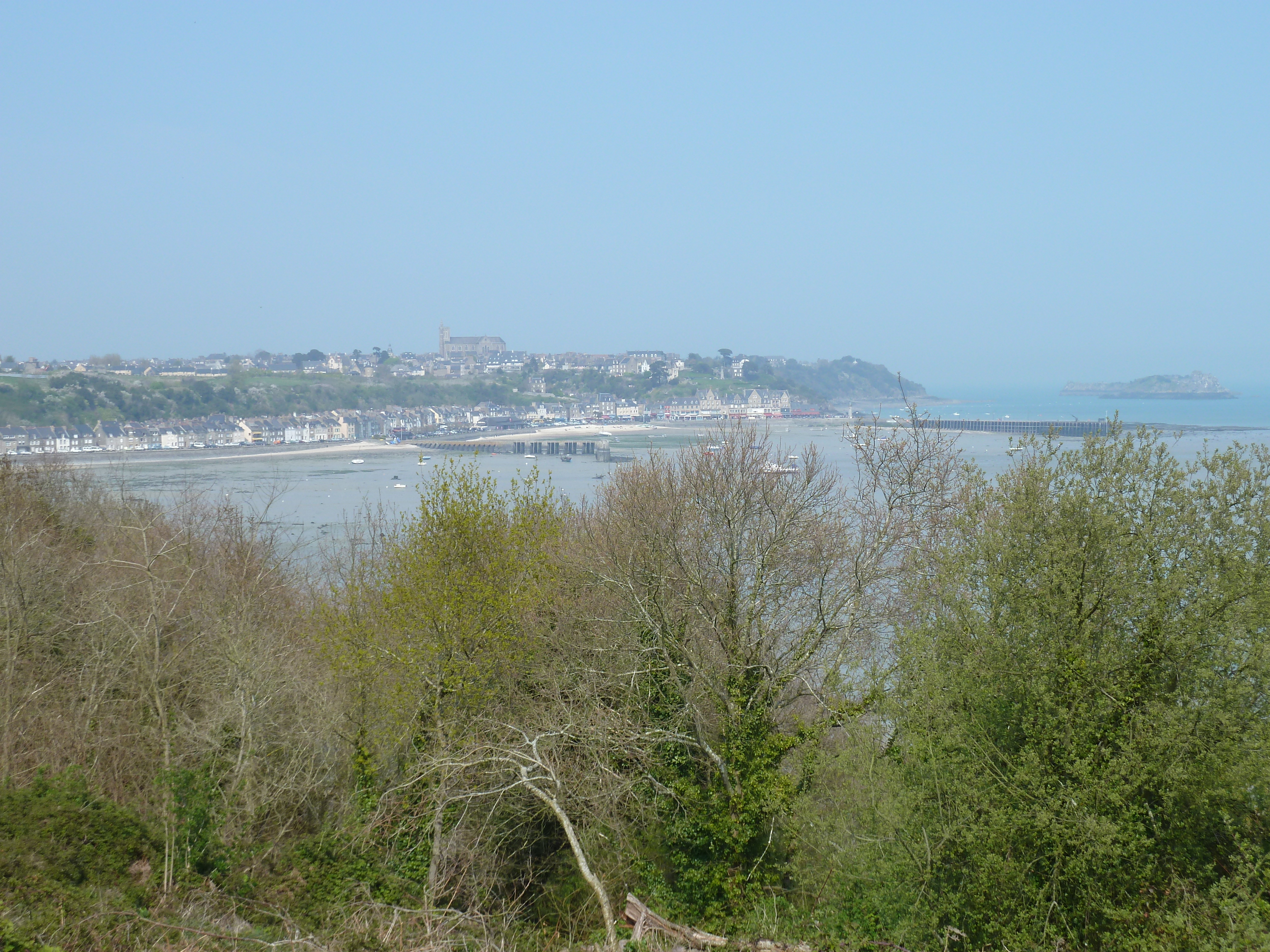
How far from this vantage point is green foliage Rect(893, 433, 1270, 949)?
7.80m

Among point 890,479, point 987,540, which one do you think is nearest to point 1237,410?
point 890,479

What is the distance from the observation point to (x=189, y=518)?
21.1 m

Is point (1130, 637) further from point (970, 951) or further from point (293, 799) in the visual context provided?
point (293, 799)

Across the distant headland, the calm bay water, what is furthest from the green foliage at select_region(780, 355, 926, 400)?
the calm bay water

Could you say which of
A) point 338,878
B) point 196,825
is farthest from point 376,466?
point 196,825

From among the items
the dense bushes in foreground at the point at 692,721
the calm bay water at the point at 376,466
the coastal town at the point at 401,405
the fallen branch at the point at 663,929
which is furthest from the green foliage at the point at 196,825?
the coastal town at the point at 401,405

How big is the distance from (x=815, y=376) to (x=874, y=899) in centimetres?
16704

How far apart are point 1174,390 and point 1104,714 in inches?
5234

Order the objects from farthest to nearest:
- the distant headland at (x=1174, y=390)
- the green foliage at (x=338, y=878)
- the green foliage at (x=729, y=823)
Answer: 1. the distant headland at (x=1174, y=390)
2. the green foliage at (x=729, y=823)
3. the green foliage at (x=338, y=878)

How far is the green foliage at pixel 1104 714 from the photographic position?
780 cm

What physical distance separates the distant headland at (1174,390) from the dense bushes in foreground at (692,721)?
119m

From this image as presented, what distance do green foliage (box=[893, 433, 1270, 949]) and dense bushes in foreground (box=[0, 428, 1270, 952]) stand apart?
4cm

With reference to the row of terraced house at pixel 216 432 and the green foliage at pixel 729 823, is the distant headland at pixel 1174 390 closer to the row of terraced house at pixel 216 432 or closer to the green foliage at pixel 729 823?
the row of terraced house at pixel 216 432

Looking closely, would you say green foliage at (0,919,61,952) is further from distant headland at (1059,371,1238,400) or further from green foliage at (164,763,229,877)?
distant headland at (1059,371,1238,400)
